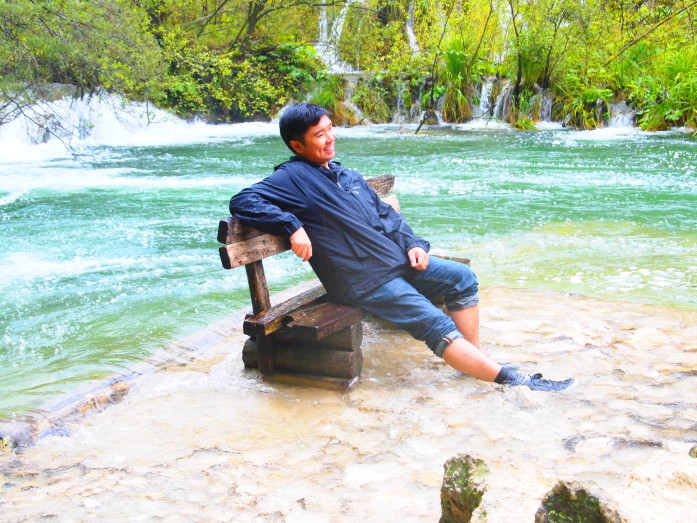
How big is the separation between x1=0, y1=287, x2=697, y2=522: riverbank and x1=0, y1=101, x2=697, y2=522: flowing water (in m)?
0.01

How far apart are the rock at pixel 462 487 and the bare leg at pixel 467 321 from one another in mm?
1902

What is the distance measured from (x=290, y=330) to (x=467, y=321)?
0.98m

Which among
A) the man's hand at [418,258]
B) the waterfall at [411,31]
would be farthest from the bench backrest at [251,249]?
the waterfall at [411,31]

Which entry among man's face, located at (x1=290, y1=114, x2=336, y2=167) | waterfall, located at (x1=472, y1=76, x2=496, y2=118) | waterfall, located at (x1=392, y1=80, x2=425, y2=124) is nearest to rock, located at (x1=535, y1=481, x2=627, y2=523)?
man's face, located at (x1=290, y1=114, x2=336, y2=167)

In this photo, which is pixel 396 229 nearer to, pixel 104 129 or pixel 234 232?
pixel 234 232

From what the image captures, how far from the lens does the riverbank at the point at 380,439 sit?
222cm

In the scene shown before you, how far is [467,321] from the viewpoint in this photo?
3.60 m

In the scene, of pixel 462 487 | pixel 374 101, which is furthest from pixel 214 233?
pixel 374 101

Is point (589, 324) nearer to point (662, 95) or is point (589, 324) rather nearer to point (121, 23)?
point (121, 23)

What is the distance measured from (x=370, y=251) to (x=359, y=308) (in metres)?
0.30

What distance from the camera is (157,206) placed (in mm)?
8914

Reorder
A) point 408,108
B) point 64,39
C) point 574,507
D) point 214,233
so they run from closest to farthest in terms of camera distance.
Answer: point 574,507
point 214,233
point 64,39
point 408,108

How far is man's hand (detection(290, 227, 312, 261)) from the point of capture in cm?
322

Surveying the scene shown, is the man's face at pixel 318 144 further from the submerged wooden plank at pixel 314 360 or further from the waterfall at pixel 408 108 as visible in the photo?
the waterfall at pixel 408 108
